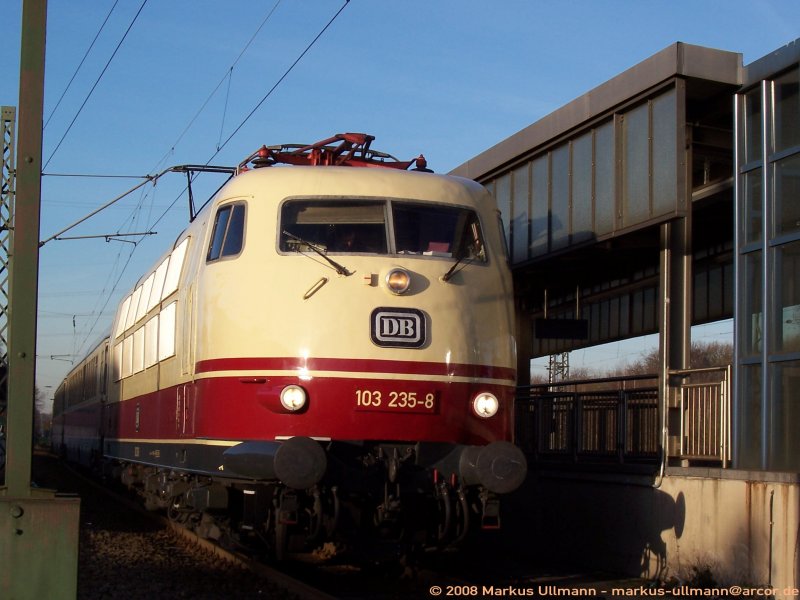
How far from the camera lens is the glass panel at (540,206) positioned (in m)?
14.7

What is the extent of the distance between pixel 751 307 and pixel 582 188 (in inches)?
145

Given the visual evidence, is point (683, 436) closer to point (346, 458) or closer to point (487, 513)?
point (487, 513)

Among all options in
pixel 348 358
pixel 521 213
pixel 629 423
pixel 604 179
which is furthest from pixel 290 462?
pixel 521 213

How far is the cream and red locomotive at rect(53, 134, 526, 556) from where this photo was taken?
8.55 metres

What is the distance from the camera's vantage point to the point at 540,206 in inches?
588

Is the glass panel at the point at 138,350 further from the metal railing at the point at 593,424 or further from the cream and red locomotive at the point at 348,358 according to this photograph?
the metal railing at the point at 593,424

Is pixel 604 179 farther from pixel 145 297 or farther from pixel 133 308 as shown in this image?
pixel 133 308

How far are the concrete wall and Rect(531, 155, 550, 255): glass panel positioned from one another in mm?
3331

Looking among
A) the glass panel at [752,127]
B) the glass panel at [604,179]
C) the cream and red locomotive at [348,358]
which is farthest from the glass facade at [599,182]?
the cream and red locomotive at [348,358]

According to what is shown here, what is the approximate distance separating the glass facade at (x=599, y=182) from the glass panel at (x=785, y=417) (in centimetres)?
227

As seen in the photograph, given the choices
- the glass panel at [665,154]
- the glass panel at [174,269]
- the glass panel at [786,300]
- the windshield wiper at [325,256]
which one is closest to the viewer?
the windshield wiper at [325,256]

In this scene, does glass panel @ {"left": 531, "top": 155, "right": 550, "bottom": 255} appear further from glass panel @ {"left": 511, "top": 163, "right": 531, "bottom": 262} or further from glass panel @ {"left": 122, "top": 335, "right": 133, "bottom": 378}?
glass panel @ {"left": 122, "top": 335, "right": 133, "bottom": 378}

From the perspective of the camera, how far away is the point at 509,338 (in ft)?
31.3

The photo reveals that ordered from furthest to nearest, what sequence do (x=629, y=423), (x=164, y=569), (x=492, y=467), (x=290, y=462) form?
(x=629, y=423) < (x=164, y=569) < (x=492, y=467) < (x=290, y=462)
